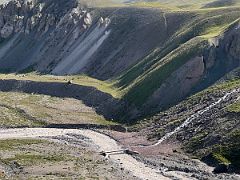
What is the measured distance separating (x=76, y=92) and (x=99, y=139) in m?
35.8

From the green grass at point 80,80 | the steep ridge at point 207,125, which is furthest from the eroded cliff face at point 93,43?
the steep ridge at point 207,125

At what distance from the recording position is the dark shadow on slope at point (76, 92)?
4843 inches

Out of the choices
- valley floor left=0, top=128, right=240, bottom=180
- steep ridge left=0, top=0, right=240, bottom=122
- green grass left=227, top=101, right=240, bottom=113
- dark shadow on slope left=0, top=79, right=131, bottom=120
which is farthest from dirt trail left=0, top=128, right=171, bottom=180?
green grass left=227, top=101, right=240, bottom=113

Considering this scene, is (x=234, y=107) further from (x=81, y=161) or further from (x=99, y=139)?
(x=81, y=161)

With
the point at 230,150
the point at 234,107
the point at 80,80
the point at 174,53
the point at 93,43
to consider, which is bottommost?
the point at 80,80

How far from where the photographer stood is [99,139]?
105 metres

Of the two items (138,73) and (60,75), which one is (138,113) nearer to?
(138,73)

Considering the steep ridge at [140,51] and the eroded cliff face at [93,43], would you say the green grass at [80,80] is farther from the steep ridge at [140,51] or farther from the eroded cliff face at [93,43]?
the eroded cliff face at [93,43]

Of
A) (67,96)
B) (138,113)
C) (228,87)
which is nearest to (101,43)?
(67,96)

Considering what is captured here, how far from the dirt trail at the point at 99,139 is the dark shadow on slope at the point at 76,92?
484 inches

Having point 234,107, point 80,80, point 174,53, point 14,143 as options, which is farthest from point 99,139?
point 80,80

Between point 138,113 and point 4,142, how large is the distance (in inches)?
1144

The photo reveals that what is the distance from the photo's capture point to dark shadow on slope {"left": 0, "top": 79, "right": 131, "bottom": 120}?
123m

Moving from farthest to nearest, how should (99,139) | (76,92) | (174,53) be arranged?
(76,92) → (174,53) → (99,139)
